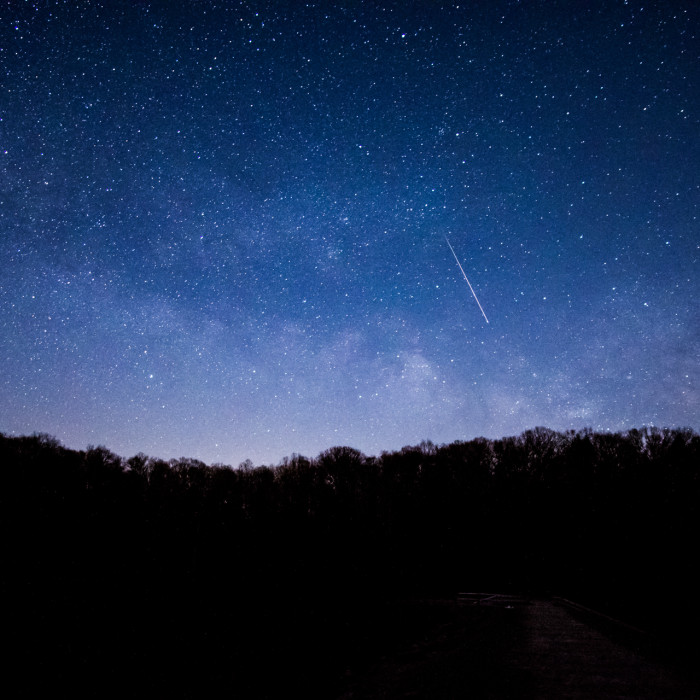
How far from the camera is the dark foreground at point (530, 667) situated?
6.17m

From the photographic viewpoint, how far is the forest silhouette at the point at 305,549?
14234 mm

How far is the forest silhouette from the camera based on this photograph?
1423 centimetres

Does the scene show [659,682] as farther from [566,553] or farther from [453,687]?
[566,553]

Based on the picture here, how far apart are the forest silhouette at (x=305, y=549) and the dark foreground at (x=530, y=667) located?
120 centimetres

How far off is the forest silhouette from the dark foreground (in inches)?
47.2

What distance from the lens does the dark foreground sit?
6172mm

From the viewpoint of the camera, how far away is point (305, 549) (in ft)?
147

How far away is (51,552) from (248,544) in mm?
17559

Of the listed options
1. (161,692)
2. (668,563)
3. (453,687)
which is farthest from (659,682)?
(668,563)

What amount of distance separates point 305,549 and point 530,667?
40832 mm

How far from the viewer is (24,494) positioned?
42.4 metres

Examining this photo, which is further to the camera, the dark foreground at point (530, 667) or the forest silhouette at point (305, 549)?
the forest silhouette at point (305, 549)

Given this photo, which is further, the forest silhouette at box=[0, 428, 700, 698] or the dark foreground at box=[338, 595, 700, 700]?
the forest silhouette at box=[0, 428, 700, 698]

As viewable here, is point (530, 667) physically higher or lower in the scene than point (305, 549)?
higher
